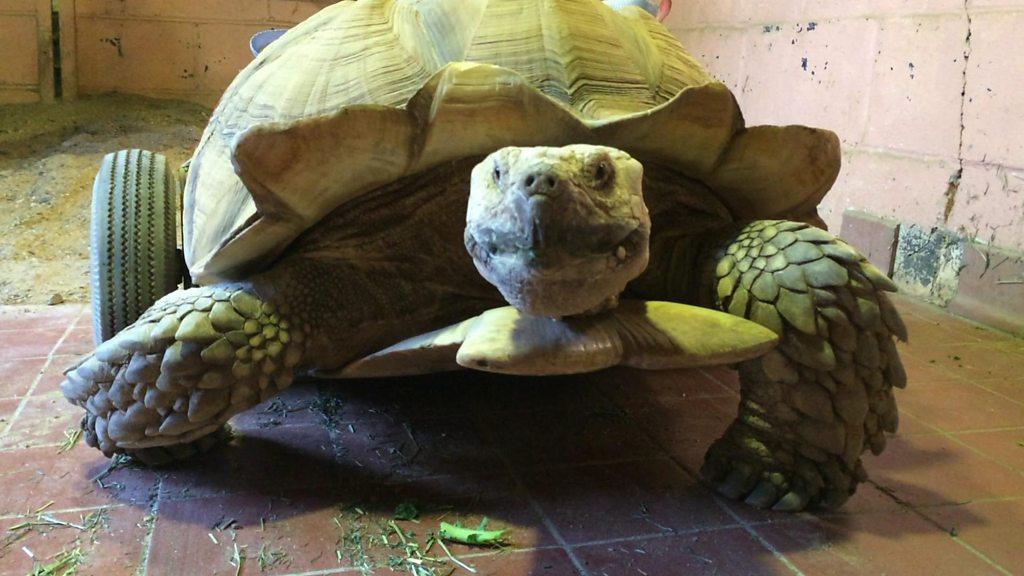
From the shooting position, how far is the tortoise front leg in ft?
6.44

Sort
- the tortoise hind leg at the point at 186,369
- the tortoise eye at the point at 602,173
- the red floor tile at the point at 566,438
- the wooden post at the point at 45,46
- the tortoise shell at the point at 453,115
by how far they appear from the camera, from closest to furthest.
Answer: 1. the tortoise eye at the point at 602,173
2. the tortoise shell at the point at 453,115
3. the tortoise hind leg at the point at 186,369
4. the red floor tile at the point at 566,438
5. the wooden post at the point at 45,46

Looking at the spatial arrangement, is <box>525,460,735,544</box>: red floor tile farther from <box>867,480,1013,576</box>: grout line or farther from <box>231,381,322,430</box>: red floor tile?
<box>231,381,322,430</box>: red floor tile

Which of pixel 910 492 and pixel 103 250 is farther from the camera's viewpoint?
pixel 103 250

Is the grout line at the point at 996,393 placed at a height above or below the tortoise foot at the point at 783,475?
below

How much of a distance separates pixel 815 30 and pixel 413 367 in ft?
14.0

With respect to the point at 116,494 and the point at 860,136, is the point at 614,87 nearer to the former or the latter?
the point at 116,494

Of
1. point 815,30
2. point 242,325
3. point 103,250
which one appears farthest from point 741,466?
point 815,30

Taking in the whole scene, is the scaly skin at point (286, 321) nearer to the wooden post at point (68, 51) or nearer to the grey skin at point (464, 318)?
the grey skin at point (464, 318)

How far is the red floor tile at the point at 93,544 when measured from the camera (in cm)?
178

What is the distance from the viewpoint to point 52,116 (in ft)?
24.9

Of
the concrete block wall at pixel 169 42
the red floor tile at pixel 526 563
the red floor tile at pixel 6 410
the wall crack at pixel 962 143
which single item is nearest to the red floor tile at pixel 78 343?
the red floor tile at pixel 6 410

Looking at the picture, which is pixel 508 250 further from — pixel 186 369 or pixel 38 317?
pixel 38 317

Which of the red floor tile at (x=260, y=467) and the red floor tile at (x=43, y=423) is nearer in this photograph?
the red floor tile at (x=260, y=467)

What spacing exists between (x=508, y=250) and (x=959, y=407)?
2.18 m
